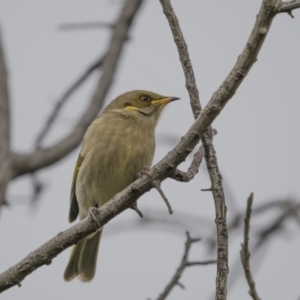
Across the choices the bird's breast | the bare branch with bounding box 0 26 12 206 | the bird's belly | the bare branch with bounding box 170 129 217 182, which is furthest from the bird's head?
the bare branch with bounding box 170 129 217 182

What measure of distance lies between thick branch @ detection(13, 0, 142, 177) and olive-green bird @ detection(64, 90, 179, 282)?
0.13m

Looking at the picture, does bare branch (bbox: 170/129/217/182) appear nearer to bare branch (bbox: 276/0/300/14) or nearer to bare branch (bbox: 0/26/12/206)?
bare branch (bbox: 276/0/300/14)

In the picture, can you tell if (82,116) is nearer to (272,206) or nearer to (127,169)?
(127,169)

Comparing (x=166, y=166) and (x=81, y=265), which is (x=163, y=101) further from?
(x=166, y=166)

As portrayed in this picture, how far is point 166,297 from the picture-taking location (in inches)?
174

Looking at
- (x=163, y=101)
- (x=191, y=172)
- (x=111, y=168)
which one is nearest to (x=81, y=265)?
(x=111, y=168)

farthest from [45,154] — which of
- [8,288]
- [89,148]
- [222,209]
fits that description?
[222,209]

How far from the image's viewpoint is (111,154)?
6.32m

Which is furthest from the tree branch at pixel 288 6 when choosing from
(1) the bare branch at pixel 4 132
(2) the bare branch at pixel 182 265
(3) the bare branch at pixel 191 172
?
(1) the bare branch at pixel 4 132

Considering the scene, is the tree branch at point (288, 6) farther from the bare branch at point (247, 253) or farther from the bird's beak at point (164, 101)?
the bird's beak at point (164, 101)

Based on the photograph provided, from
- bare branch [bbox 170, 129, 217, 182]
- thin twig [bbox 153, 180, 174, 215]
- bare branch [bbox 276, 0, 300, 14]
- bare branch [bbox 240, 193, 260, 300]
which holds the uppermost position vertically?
bare branch [bbox 276, 0, 300, 14]

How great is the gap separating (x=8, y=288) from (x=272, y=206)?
1894 millimetres

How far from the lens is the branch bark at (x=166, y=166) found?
3351 mm

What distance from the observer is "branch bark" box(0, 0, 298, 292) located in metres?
3.35
